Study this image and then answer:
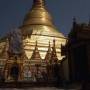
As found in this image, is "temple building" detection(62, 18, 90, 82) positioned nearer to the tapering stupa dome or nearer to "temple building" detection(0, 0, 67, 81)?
"temple building" detection(0, 0, 67, 81)

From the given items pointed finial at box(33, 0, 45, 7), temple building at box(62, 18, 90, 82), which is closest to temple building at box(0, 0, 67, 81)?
pointed finial at box(33, 0, 45, 7)

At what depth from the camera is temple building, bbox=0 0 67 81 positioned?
39000mm

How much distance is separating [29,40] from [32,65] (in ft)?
23.0

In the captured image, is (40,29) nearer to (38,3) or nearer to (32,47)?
(32,47)

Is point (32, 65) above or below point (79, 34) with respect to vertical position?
below

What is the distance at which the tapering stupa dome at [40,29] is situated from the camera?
45719 millimetres

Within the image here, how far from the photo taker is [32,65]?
1577 inches

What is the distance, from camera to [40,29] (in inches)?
1951

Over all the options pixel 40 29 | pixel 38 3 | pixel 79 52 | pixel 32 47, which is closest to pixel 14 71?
pixel 32 47

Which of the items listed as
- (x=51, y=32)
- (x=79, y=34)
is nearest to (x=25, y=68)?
(x=51, y=32)

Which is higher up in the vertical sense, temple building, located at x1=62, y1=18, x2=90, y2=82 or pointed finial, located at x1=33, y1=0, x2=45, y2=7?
pointed finial, located at x1=33, y1=0, x2=45, y2=7

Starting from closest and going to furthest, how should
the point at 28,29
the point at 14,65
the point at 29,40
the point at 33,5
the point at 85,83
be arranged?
the point at 85,83 → the point at 14,65 → the point at 29,40 → the point at 28,29 → the point at 33,5

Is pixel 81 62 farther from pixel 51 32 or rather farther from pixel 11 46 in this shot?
pixel 51 32

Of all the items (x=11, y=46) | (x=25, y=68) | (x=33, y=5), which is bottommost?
(x=25, y=68)
